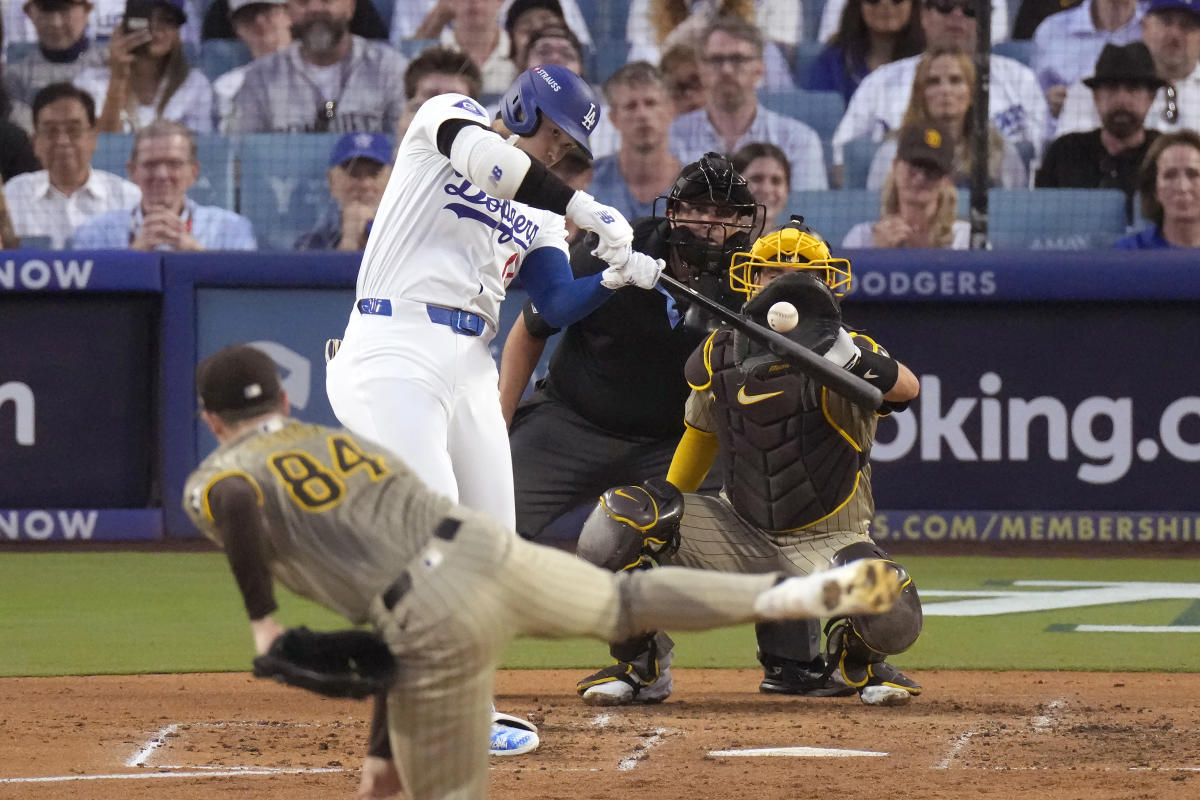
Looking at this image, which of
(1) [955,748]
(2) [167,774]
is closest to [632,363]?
(1) [955,748]

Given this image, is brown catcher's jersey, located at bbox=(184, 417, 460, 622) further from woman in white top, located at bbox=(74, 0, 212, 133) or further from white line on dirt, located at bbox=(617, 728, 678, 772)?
woman in white top, located at bbox=(74, 0, 212, 133)

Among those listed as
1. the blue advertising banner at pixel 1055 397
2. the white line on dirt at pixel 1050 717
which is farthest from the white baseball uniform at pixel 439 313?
the blue advertising banner at pixel 1055 397

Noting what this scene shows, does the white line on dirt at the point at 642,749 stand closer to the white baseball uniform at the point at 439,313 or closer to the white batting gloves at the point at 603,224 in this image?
the white baseball uniform at the point at 439,313

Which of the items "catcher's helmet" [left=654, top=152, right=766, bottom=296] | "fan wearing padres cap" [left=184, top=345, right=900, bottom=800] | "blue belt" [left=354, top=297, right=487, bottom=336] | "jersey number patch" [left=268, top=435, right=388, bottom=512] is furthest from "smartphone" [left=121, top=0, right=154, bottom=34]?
"jersey number patch" [left=268, top=435, right=388, bottom=512]

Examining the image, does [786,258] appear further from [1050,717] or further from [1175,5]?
[1175,5]

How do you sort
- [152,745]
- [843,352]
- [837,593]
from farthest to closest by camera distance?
[843,352], [152,745], [837,593]

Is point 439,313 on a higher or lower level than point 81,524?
higher

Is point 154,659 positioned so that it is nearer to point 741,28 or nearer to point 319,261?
point 319,261
